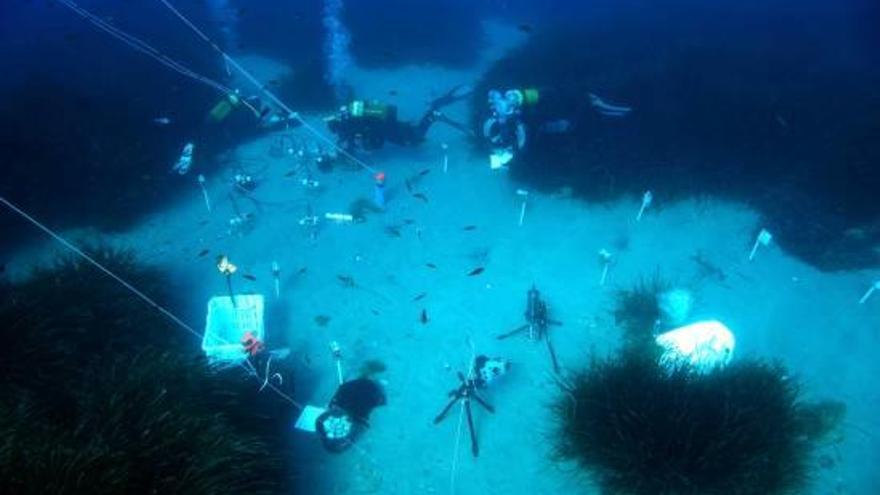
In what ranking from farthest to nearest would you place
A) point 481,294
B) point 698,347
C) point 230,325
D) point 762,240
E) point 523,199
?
point 523,199 < point 762,240 < point 481,294 < point 230,325 < point 698,347

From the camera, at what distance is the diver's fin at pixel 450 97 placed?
535 inches

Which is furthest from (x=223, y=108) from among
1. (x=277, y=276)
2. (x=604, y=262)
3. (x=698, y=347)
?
(x=698, y=347)

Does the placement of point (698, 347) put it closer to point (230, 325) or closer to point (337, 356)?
point (337, 356)

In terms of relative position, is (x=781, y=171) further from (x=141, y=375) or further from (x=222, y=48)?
(x=222, y=48)

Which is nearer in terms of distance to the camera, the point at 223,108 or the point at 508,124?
the point at 508,124

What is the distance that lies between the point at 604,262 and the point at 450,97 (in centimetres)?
658

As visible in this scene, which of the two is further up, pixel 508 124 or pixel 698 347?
pixel 508 124

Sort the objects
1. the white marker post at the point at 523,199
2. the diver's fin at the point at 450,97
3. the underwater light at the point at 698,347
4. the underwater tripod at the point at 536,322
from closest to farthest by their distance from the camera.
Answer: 1. the underwater light at the point at 698,347
2. the underwater tripod at the point at 536,322
3. the white marker post at the point at 523,199
4. the diver's fin at the point at 450,97

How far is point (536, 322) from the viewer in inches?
330

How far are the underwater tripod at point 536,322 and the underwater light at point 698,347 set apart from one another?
5.39ft

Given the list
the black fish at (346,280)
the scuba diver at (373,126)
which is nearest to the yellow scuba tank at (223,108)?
the scuba diver at (373,126)

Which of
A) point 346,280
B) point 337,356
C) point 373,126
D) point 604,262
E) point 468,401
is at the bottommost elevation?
point 468,401

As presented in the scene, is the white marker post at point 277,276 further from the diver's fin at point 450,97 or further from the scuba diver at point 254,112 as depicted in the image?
the diver's fin at point 450,97

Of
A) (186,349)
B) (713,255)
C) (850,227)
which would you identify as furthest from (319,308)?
(850,227)
